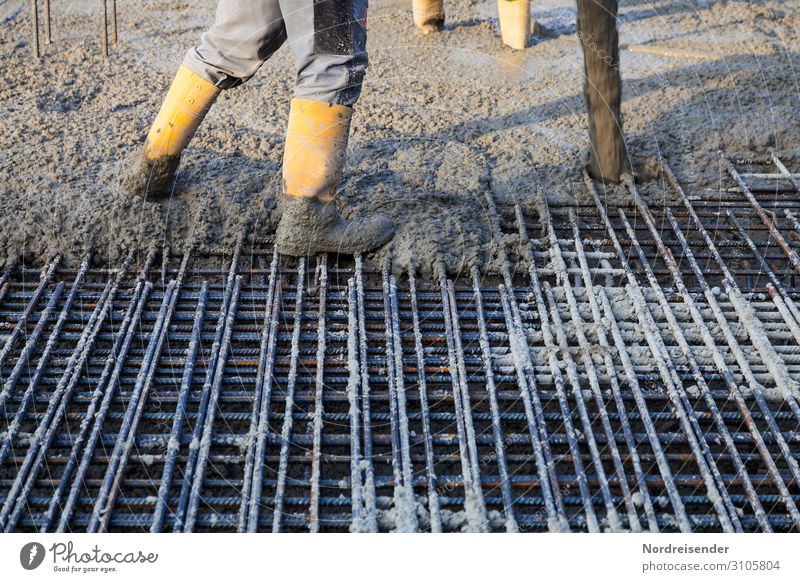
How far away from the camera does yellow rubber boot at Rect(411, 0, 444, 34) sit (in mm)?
5250

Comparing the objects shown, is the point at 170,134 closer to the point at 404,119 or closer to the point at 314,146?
the point at 314,146

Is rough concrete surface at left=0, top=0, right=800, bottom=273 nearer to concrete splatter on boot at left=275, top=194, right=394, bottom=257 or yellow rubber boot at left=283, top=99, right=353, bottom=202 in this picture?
concrete splatter on boot at left=275, top=194, right=394, bottom=257

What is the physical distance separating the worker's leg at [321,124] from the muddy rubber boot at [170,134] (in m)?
0.37

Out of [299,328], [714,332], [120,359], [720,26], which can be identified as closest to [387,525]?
[299,328]

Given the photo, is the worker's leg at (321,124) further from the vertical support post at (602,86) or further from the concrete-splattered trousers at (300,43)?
the vertical support post at (602,86)

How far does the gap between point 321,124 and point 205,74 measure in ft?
1.60

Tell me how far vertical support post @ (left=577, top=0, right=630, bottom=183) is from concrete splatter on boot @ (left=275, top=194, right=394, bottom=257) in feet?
3.69

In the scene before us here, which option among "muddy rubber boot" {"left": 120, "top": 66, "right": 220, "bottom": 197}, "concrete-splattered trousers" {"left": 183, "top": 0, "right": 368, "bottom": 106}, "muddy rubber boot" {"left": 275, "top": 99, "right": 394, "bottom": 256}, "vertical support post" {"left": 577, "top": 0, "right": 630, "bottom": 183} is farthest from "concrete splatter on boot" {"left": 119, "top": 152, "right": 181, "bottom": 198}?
"vertical support post" {"left": 577, "top": 0, "right": 630, "bottom": 183}

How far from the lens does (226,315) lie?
8.70 ft

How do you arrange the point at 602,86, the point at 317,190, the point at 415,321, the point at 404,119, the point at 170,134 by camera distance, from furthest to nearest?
the point at 404,119 → the point at 602,86 → the point at 170,134 → the point at 317,190 → the point at 415,321

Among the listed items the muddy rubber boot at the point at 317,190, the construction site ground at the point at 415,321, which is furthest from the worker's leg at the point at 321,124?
the construction site ground at the point at 415,321

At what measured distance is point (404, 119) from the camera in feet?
13.1

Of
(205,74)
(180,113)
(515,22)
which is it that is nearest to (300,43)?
(205,74)

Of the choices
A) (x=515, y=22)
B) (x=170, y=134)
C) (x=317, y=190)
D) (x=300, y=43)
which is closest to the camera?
(x=300, y=43)
